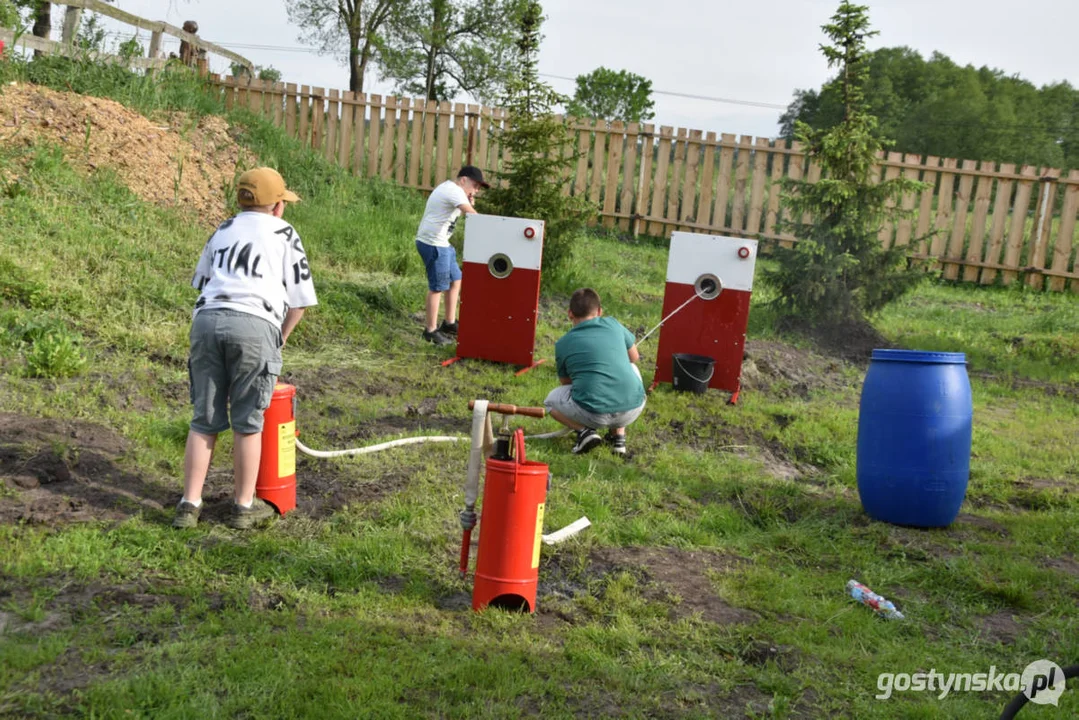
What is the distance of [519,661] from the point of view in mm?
3445

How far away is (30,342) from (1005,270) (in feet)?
46.4

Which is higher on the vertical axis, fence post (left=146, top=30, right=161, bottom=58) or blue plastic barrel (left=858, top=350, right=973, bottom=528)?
fence post (left=146, top=30, right=161, bottom=58)

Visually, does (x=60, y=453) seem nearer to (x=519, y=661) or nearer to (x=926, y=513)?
(x=519, y=661)

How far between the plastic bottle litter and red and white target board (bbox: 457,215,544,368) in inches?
180

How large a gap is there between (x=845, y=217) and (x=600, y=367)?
555 centimetres

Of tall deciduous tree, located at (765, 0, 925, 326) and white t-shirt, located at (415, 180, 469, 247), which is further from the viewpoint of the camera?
tall deciduous tree, located at (765, 0, 925, 326)

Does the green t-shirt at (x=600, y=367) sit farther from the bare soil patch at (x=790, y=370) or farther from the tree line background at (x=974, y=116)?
the tree line background at (x=974, y=116)

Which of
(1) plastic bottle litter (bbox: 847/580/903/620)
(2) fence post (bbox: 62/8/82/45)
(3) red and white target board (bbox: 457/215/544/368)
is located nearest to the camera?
(1) plastic bottle litter (bbox: 847/580/903/620)

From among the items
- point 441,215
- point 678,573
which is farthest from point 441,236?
point 678,573

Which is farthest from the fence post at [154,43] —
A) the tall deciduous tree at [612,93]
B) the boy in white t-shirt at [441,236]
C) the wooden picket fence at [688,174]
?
the tall deciduous tree at [612,93]

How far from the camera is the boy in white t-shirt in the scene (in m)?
9.01

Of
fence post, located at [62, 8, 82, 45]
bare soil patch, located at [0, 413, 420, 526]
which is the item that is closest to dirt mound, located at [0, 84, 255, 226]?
fence post, located at [62, 8, 82, 45]

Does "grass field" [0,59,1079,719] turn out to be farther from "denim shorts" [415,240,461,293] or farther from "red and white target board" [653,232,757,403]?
"denim shorts" [415,240,461,293]

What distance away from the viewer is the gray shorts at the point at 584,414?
6.23 m
